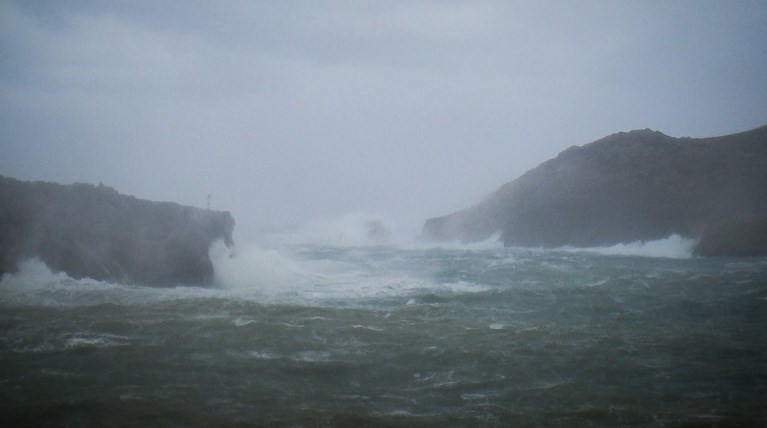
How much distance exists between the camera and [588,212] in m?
54.9

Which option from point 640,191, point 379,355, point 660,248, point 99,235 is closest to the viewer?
point 379,355

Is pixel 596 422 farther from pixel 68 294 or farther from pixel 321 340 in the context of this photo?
pixel 68 294

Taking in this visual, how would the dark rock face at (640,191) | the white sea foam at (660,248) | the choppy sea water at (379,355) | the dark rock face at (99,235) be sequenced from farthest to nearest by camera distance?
the dark rock face at (640,191)
the white sea foam at (660,248)
the dark rock face at (99,235)
the choppy sea water at (379,355)

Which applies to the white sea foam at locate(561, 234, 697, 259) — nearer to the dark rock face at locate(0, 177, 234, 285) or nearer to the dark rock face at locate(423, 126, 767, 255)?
the dark rock face at locate(423, 126, 767, 255)

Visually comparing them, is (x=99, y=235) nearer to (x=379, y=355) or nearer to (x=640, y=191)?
(x=379, y=355)

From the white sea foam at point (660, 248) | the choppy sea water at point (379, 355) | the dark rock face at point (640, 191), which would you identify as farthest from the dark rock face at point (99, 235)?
the dark rock face at point (640, 191)

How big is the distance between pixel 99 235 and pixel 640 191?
54182 mm

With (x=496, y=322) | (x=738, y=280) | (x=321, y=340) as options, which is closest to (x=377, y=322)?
(x=321, y=340)

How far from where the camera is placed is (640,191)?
171ft

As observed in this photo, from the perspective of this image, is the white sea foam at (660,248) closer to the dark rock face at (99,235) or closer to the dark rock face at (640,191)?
the dark rock face at (640,191)

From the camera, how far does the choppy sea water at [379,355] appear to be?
8352 millimetres

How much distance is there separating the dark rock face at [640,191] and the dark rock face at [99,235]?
41.7 metres

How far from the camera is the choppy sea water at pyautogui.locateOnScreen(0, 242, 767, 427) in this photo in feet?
27.4

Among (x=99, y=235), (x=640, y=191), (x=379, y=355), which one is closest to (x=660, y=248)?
(x=640, y=191)
